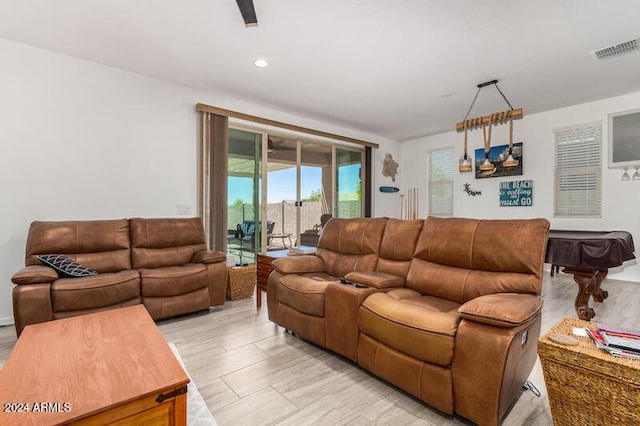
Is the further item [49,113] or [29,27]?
[49,113]

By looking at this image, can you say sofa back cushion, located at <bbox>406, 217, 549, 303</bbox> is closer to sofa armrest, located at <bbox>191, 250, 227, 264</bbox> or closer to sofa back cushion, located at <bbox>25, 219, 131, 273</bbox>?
sofa armrest, located at <bbox>191, 250, 227, 264</bbox>

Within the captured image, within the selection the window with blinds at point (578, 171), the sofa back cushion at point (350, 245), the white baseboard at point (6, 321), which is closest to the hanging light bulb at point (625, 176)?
the window with blinds at point (578, 171)

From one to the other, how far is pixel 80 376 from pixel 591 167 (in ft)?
22.0

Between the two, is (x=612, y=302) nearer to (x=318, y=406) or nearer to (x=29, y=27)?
(x=318, y=406)

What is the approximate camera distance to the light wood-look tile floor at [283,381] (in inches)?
66.0

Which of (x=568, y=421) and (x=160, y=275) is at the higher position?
(x=160, y=275)

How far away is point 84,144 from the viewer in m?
3.54

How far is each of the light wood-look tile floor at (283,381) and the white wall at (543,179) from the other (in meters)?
2.29

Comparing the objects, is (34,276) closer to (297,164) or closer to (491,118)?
(297,164)

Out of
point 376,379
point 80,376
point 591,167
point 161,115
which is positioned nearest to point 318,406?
point 376,379

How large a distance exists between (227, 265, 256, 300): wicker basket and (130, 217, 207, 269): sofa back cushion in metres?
0.49

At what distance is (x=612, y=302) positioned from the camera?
3.73 metres

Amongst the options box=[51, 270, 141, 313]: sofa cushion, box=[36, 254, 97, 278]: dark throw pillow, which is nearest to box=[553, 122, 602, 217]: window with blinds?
box=[51, 270, 141, 313]: sofa cushion

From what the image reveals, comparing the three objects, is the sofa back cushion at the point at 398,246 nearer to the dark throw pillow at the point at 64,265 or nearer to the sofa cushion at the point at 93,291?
the sofa cushion at the point at 93,291
